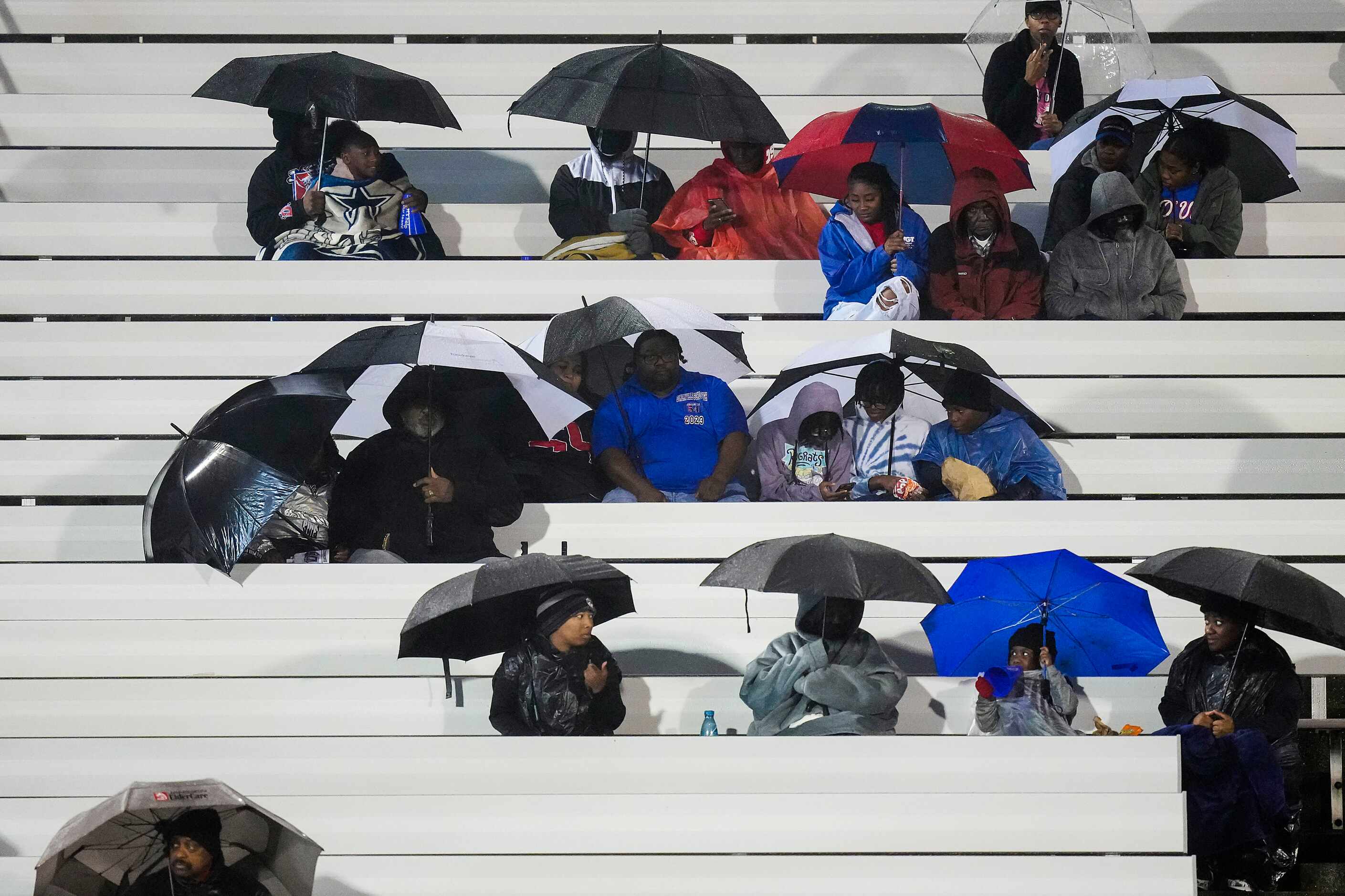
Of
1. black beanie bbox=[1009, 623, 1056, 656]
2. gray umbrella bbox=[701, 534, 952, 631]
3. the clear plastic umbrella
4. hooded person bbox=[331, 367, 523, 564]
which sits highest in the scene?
the clear plastic umbrella

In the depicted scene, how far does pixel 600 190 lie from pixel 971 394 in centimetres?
219

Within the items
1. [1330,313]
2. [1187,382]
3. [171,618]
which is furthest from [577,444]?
[1330,313]

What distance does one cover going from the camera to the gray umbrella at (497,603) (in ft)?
19.9

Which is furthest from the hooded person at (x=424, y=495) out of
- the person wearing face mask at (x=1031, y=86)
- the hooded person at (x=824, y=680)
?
the person wearing face mask at (x=1031, y=86)

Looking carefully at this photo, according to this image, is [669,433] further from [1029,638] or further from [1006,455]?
[1029,638]

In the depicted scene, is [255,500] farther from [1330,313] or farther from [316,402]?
[1330,313]

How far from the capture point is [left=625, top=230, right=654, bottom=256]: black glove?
887 centimetres

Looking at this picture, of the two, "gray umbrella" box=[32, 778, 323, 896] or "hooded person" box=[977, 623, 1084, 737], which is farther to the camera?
"hooded person" box=[977, 623, 1084, 737]

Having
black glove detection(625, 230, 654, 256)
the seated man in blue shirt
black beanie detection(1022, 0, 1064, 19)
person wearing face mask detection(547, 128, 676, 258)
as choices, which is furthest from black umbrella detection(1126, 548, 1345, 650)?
black beanie detection(1022, 0, 1064, 19)

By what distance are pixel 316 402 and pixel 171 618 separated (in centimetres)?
85

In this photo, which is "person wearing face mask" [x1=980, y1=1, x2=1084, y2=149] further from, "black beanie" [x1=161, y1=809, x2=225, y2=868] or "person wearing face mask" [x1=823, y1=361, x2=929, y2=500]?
"black beanie" [x1=161, y1=809, x2=225, y2=868]

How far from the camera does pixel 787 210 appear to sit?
361 inches

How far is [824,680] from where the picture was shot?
6.18m

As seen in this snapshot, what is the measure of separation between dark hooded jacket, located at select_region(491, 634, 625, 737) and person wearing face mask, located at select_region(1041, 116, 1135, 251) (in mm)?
3464
